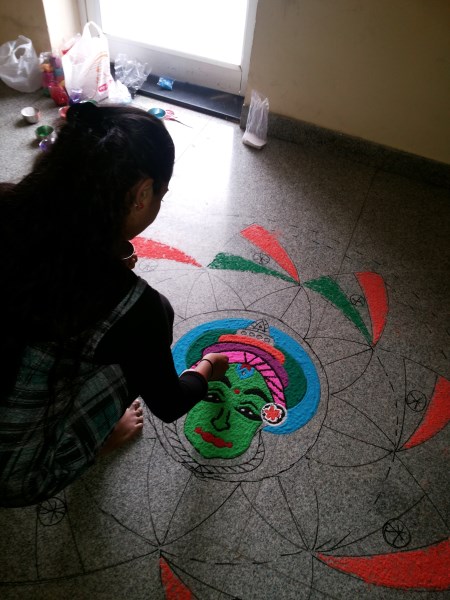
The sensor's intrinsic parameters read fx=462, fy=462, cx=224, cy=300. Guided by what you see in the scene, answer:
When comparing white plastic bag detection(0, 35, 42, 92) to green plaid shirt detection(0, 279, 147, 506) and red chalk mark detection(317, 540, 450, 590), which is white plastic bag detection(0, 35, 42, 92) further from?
red chalk mark detection(317, 540, 450, 590)

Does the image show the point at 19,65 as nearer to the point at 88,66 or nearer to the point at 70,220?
the point at 88,66

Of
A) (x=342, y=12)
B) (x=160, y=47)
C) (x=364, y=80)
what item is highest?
(x=342, y=12)

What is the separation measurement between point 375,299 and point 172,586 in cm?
107

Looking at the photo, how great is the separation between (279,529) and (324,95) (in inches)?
66.8

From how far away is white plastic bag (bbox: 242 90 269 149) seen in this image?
209 cm

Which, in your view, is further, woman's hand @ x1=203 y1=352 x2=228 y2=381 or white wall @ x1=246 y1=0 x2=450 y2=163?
white wall @ x1=246 y1=0 x2=450 y2=163

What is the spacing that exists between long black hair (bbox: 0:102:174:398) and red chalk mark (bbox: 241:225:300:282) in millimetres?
965

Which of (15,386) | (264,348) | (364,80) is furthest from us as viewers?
(364,80)

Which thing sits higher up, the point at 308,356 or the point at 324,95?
the point at 324,95

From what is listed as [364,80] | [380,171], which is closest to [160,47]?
[364,80]

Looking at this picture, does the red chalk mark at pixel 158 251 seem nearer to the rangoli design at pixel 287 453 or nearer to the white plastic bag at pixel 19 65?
the rangoli design at pixel 287 453

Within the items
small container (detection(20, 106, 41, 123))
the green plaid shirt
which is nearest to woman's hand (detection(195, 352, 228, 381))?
the green plaid shirt

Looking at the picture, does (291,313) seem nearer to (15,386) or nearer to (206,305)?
(206,305)

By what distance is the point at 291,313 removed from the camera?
5.01ft
